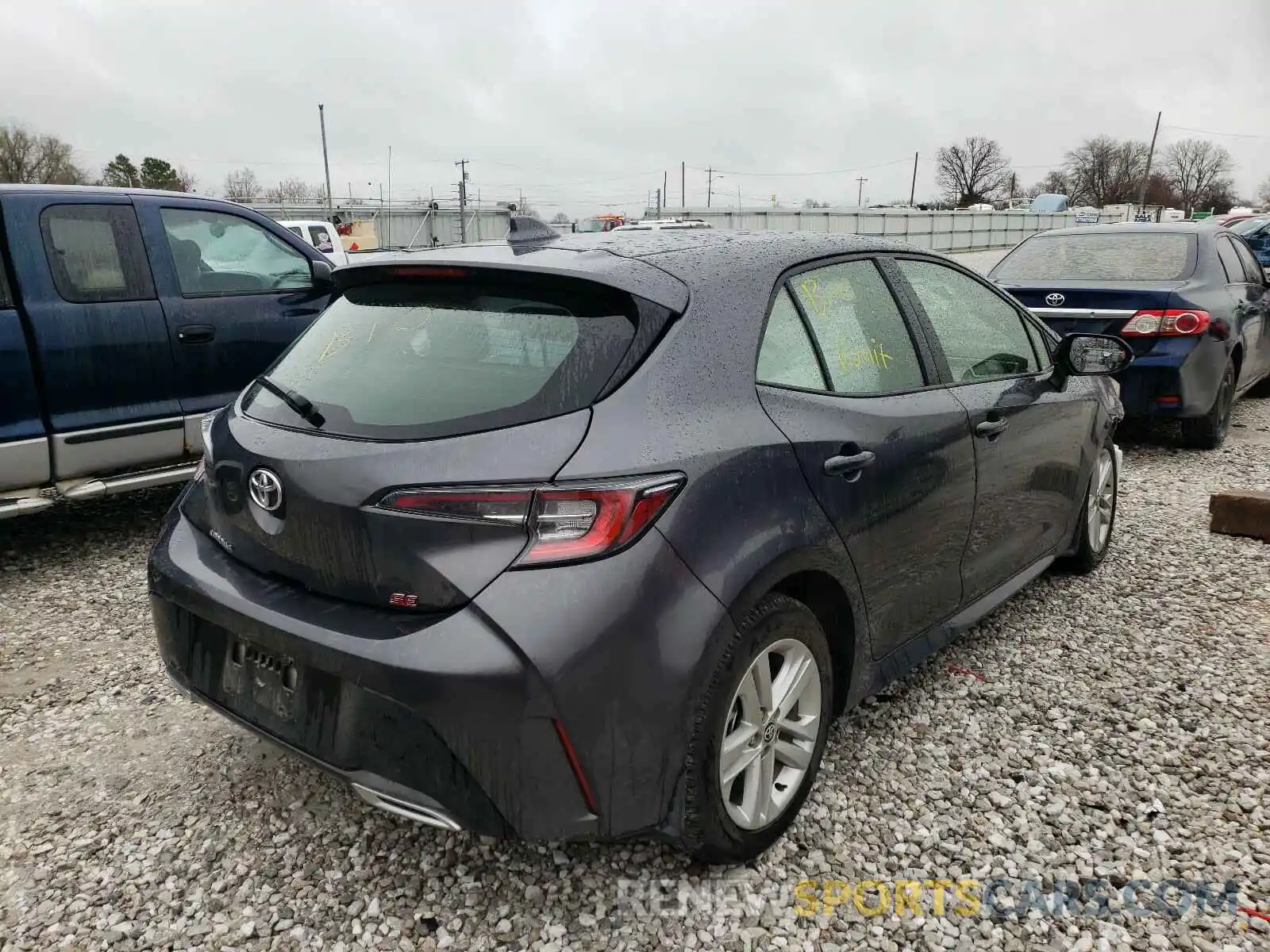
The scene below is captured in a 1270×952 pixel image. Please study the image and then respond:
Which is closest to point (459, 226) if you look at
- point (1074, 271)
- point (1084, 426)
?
point (1074, 271)

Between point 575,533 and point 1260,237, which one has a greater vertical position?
point 1260,237

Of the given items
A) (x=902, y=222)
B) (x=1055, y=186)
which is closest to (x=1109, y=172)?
(x=1055, y=186)

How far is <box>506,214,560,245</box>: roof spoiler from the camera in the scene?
9.01ft

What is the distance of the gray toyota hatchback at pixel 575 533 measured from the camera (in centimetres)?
193

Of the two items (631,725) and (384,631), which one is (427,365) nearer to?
(384,631)

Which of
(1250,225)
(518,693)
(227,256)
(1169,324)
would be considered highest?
(1250,225)

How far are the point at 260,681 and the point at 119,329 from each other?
3.27 meters

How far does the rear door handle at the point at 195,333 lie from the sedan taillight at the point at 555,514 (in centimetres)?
367

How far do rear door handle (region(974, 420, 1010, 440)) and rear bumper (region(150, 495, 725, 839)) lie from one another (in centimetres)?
148

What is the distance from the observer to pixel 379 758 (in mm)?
2021

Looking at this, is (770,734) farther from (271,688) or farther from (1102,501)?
(1102,501)

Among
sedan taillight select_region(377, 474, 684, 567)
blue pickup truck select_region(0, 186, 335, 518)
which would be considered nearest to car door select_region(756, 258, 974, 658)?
sedan taillight select_region(377, 474, 684, 567)

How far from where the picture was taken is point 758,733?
2.33m

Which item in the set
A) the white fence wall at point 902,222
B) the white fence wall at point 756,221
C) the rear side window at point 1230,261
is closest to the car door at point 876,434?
the rear side window at point 1230,261
